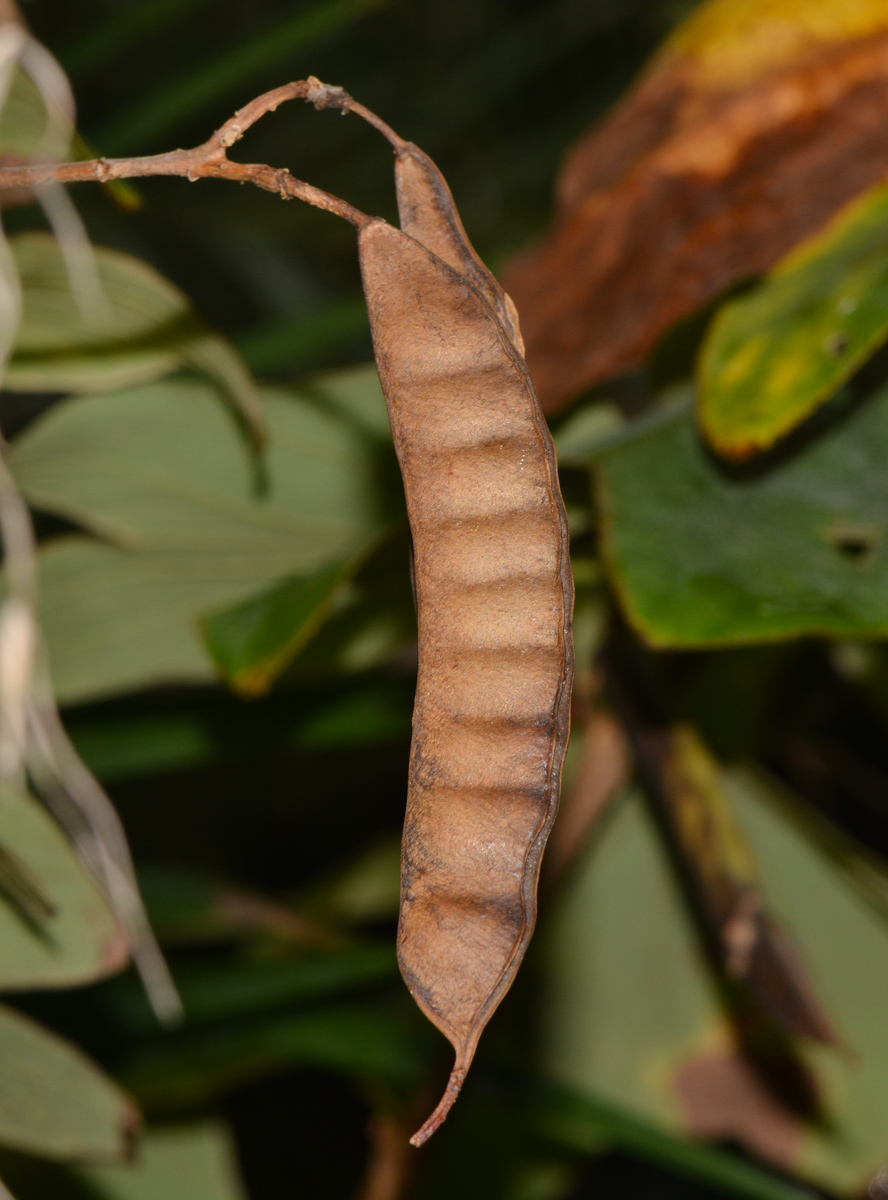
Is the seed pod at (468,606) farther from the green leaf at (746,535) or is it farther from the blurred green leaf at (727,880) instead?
the blurred green leaf at (727,880)

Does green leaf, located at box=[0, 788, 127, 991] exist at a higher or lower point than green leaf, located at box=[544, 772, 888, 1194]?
higher

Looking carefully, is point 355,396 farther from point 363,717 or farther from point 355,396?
point 363,717

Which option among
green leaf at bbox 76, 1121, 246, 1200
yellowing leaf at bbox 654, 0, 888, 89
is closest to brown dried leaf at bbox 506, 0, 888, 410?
yellowing leaf at bbox 654, 0, 888, 89

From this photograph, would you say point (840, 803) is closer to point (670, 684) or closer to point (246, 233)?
point (670, 684)

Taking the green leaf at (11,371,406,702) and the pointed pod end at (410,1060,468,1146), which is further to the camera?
the green leaf at (11,371,406,702)

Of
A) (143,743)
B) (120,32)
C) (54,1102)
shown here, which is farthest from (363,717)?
(120,32)

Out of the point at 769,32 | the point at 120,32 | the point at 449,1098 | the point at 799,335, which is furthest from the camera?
the point at 120,32

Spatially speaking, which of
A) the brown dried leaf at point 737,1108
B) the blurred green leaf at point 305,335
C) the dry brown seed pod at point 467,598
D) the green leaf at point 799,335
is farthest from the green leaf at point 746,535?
the brown dried leaf at point 737,1108

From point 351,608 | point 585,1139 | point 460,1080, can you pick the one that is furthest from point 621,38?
point 460,1080

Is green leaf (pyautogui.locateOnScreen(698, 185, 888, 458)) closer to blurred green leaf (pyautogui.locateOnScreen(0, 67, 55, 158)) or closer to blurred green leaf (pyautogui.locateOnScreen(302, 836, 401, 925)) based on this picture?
blurred green leaf (pyautogui.locateOnScreen(0, 67, 55, 158))
